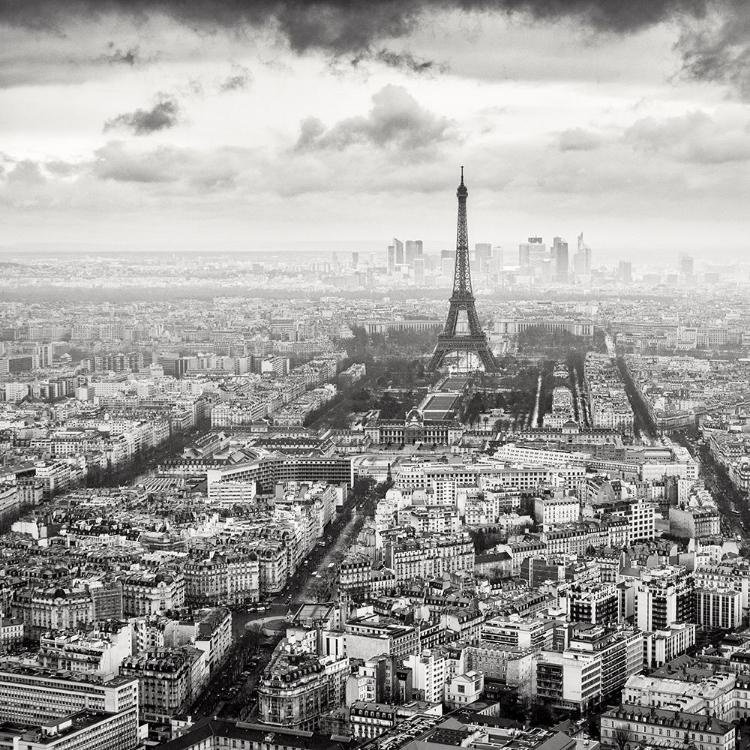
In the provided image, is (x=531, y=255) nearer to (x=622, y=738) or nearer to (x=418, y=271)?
(x=418, y=271)

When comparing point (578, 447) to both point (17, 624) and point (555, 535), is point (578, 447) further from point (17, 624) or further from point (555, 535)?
point (17, 624)

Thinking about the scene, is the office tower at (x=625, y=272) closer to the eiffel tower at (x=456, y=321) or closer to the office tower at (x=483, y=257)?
the office tower at (x=483, y=257)

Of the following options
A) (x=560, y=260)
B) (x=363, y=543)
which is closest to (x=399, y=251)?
(x=560, y=260)

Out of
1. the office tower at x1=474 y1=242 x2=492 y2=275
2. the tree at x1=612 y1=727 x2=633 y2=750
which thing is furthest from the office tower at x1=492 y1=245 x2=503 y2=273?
the tree at x1=612 y1=727 x2=633 y2=750

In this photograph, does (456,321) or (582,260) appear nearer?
(456,321)

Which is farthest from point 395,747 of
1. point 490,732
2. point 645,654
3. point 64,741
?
point 645,654

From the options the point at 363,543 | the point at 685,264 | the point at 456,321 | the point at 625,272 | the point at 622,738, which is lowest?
the point at 622,738

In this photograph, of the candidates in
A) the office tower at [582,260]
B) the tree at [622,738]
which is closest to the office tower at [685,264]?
the office tower at [582,260]
